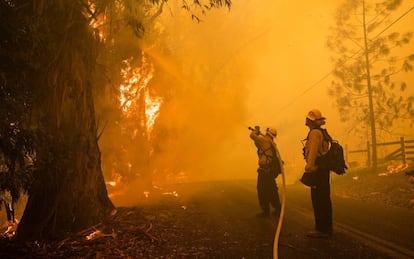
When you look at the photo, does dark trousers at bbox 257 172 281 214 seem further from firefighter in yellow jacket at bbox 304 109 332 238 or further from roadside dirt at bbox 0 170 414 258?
firefighter in yellow jacket at bbox 304 109 332 238

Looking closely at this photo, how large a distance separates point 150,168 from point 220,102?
1565cm

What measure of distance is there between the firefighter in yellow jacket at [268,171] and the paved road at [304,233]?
378mm

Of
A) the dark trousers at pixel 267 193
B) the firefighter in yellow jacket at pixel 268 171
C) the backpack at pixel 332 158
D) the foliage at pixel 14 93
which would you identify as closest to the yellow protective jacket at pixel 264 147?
the firefighter in yellow jacket at pixel 268 171

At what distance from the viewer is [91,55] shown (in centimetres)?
876

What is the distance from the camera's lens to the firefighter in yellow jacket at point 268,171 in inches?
329

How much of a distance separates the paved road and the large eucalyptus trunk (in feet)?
7.91

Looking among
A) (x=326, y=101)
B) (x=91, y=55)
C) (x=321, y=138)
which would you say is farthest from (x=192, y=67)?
(x=326, y=101)

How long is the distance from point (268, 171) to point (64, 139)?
437cm

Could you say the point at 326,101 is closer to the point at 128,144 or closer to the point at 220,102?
the point at 220,102

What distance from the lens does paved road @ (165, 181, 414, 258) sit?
18.3 ft

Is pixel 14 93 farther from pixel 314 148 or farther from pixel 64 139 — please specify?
pixel 314 148

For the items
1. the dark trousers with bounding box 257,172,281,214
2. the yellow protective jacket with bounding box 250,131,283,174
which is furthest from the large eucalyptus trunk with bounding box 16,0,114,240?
the yellow protective jacket with bounding box 250,131,283,174

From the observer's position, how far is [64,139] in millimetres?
7434

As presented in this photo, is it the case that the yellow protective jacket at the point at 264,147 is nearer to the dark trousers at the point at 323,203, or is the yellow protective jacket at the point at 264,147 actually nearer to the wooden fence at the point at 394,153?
the dark trousers at the point at 323,203
